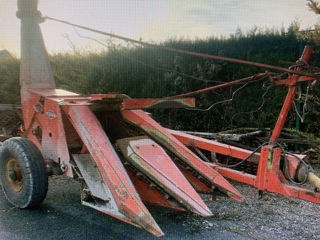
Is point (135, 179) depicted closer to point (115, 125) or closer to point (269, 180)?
point (115, 125)

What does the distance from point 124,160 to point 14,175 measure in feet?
4.51

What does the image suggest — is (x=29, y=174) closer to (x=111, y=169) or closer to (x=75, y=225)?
(x=75, y=225)

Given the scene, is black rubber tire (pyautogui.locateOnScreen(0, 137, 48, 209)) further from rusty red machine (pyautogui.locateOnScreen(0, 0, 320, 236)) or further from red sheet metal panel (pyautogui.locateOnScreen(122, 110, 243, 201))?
red sheet metal panel (pyautogui.locateOnScreen(122, 110, 243, 201))

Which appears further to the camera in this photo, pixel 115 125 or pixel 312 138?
pixel 312 138

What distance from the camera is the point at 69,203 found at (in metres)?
4.68

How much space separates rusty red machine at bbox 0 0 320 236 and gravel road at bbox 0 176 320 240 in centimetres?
29

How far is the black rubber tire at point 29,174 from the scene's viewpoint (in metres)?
4.08

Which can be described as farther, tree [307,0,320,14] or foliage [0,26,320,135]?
foliage [0,26,320,135]

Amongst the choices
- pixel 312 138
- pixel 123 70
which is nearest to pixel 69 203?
pixel 312 138

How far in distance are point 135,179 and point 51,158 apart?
1042 mm

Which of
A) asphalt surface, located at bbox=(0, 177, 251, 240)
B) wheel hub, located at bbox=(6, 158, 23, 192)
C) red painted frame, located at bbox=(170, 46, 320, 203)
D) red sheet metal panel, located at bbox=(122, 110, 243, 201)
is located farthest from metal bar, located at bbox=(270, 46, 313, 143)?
wheel hub, located at bbox=(6, 158, 23, 192)

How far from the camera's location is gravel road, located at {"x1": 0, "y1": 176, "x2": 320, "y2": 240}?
12.2ft

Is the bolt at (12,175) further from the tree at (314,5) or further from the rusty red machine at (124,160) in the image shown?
the tree at (314,5)

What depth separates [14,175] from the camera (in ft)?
14.6
